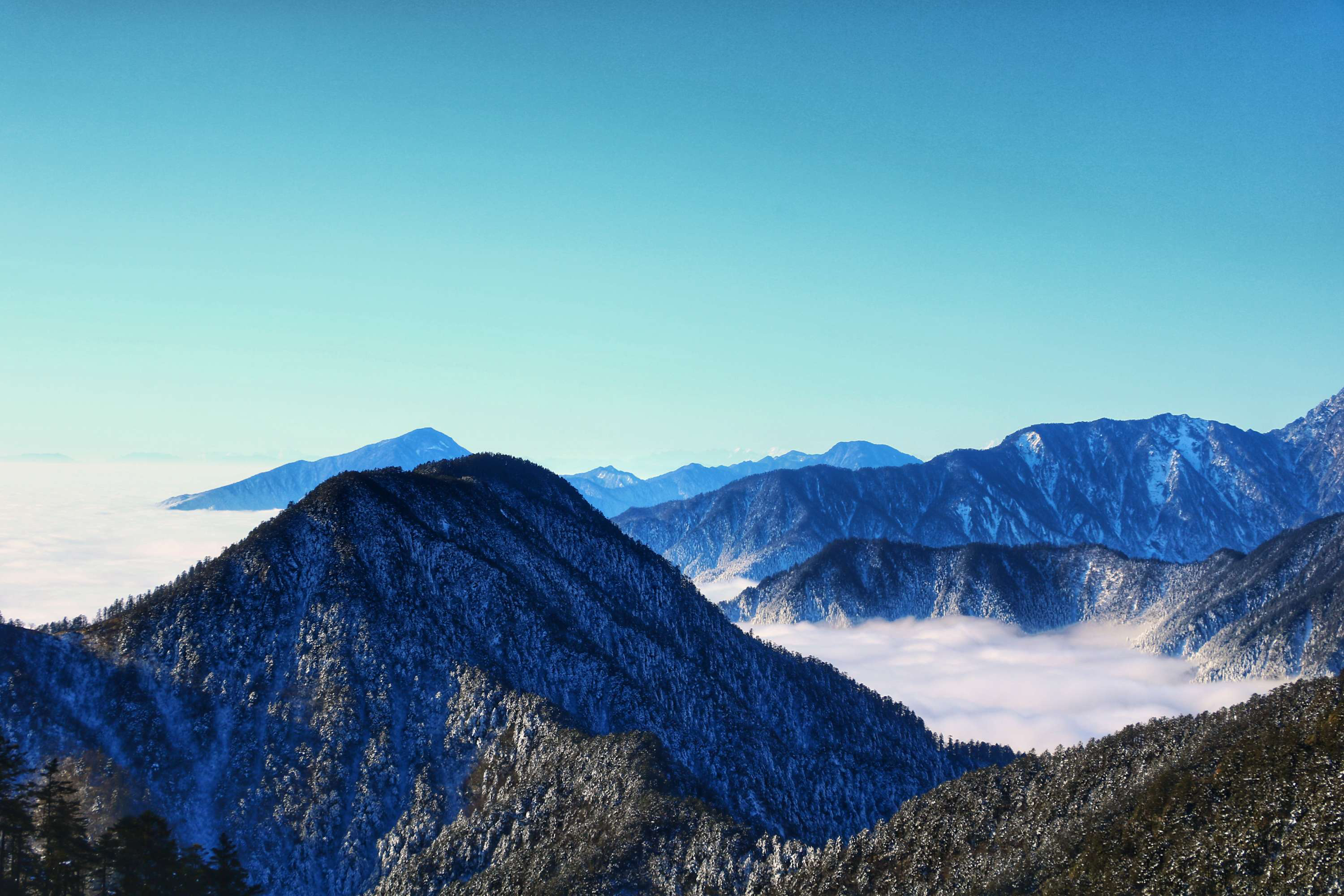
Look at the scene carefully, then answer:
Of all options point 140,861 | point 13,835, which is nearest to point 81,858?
point 140,861

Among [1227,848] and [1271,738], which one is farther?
[1271,738]

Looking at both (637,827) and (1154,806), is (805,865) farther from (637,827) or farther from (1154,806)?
(1154,806)

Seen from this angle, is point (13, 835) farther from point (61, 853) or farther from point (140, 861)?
point (140, 861)

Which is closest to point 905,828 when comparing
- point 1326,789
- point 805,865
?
point 805,865

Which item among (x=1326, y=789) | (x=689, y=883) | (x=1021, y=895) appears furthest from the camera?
(x=689, y=883)

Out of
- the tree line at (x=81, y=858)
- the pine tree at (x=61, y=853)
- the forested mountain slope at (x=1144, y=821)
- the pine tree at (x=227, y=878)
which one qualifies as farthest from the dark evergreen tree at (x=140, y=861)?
the forested mountain slope at (x=1144, y=821)

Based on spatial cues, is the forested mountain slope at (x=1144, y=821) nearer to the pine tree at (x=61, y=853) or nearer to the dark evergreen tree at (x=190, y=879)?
the dark evergreen tree at (x=190, y=879)
